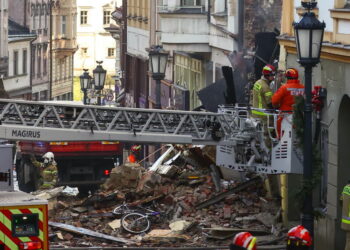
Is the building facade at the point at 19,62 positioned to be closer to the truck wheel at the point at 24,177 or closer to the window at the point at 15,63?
the window at the point at 15,63

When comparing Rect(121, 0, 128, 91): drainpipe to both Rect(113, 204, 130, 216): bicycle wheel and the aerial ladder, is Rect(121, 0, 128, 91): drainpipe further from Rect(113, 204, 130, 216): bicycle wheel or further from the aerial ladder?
the aerial ladder

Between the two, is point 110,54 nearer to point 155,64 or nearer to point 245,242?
point 155,64

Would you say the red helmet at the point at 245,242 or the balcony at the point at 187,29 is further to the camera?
the balcony at the point at 187,29

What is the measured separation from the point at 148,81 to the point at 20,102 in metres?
31.0

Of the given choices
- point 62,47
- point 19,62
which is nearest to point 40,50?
point 19,62

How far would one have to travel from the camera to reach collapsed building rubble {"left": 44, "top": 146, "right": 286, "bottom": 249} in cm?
2503

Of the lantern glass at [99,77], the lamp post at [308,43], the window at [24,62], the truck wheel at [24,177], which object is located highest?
the lamp post at [308,43]

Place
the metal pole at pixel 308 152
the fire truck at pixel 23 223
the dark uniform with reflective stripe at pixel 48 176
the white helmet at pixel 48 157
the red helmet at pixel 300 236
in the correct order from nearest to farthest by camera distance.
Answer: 1. the red helmet at pixel 300 236
2. the fire truck at pixel 23 223
3. the metal pole at pixel 308 152
4. the dark uniform with reflective stripe at pixel 48 176
5. the white helmet at pixel 48 157

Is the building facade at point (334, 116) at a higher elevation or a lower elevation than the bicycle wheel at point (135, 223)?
higher

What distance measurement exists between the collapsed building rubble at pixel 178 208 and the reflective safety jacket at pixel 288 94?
2.14 meters

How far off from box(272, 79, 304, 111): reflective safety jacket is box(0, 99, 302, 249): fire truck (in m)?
0.32

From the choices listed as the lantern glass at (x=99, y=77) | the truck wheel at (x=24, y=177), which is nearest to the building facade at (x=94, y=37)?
the truck wheel at (x=24, y=177)

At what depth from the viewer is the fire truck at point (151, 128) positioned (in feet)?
82.1

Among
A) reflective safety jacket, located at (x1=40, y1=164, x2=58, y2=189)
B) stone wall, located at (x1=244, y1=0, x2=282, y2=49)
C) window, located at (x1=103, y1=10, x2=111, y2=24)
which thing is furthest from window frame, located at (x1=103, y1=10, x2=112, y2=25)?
stone wall, located at (x1=244, y1=0, x2=282, y2=49)
